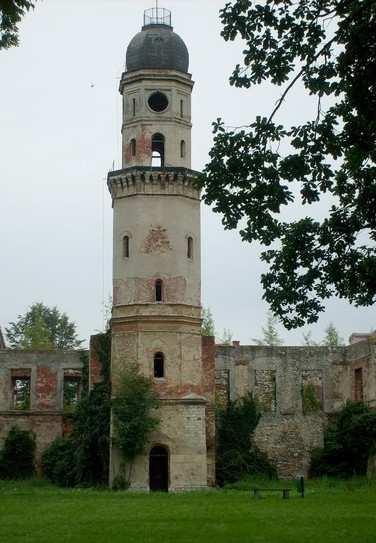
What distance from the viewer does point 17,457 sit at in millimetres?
42844

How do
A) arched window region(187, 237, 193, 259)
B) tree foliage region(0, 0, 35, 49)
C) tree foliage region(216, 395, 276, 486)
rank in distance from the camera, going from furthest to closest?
tree foliage region(216, 395, 276, 486) → arched window region(187, 237, 193, 259) → tree foliage region(0, 0, 35, 49)

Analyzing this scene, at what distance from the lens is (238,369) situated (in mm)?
44750

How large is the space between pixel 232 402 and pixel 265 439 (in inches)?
98.5

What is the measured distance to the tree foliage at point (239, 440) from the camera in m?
39.6

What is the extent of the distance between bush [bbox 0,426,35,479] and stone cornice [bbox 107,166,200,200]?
12269 mm

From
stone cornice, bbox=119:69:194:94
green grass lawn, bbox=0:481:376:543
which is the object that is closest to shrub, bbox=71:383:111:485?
green grass lawn, bbox=0:481:376:543

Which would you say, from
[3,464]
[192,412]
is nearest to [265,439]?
[192,412]

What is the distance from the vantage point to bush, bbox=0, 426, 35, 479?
42.7 meters

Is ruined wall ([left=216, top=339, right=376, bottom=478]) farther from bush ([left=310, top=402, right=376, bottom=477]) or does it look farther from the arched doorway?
the arched doorway

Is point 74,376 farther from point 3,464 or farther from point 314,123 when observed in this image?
→ point 314,123

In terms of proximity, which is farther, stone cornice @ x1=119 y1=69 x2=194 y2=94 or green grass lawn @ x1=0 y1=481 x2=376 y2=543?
stone cornice @ x1=119 y1=69 x2=194 y2=94

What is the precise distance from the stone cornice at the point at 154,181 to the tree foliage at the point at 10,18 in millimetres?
23501

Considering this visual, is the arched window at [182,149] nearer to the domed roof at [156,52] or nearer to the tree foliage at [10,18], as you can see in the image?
the domed roof at [156,52]

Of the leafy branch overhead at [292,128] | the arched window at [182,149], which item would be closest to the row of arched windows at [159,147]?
the arched window at [182,149]
